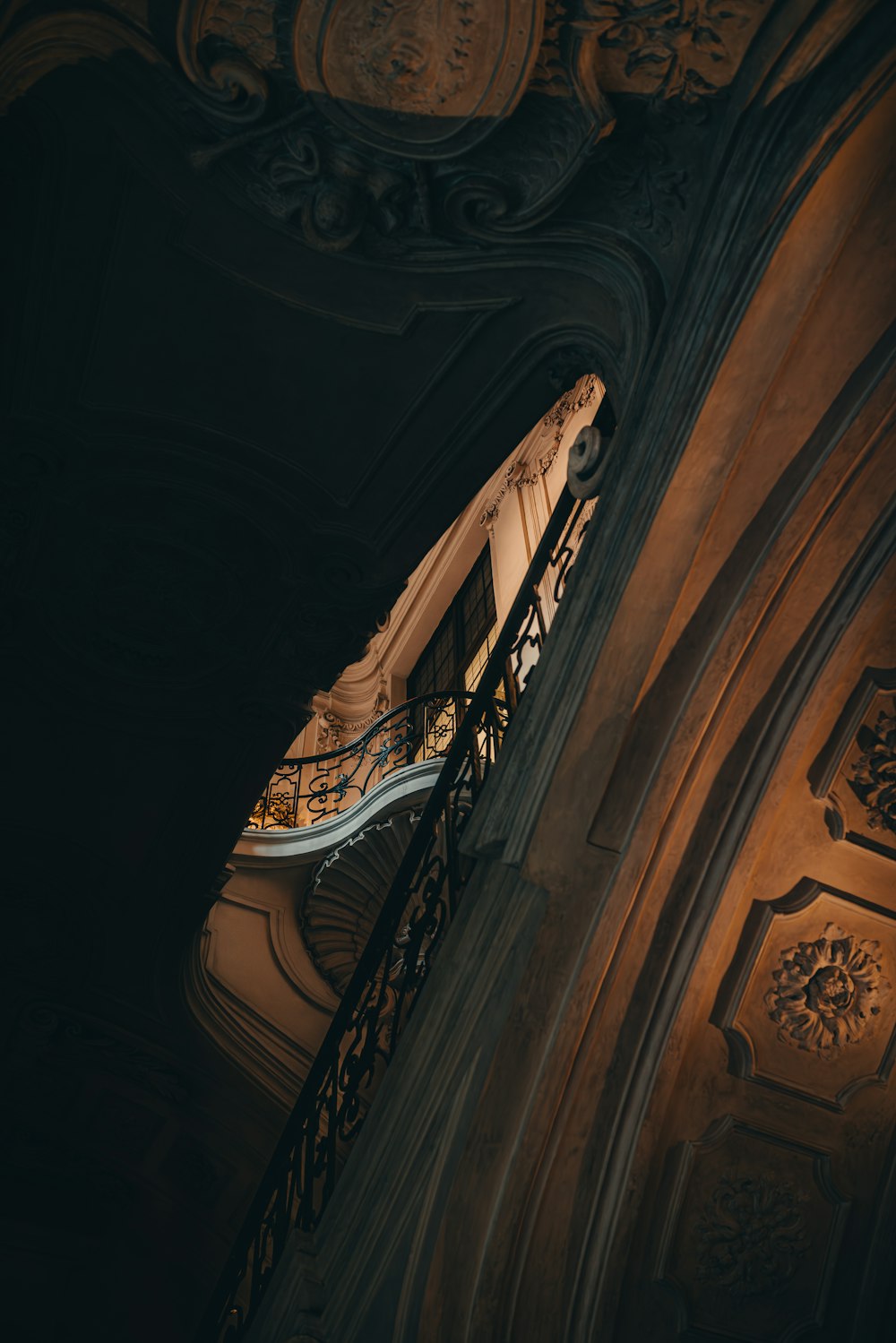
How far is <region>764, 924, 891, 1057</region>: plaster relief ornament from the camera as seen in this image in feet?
12.9

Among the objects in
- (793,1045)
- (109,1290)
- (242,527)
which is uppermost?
(242,527)

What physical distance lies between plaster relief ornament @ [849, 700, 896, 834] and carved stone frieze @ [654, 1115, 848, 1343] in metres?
1.19

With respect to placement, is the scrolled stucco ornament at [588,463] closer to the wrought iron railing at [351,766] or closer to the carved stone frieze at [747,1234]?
the carved stone frieze at [747,1234]

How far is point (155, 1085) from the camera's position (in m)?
8.60

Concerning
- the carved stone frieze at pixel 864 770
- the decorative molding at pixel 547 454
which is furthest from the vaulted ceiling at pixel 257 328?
the decorative molding at pixel 547 454

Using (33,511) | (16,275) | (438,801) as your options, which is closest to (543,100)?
(16,275)

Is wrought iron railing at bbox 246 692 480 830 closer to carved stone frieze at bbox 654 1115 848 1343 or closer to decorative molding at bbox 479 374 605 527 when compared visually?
decorative molding at bbox 479 374 605 527

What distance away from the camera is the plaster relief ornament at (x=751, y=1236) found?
3875 millimetres

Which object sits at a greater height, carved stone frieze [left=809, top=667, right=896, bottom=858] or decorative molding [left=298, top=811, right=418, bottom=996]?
carved stone frieze [left=809, top=667, right=896, bottom=858]

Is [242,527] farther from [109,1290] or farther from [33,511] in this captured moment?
[109,1290]

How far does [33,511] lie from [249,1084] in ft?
15.6

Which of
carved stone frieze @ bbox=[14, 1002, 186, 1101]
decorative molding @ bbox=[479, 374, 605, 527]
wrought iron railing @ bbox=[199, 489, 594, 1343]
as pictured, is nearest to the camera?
wrought iron railing @ bbox=[199, 489, 594, 1343]

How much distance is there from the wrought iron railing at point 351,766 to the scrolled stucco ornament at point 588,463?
203 inches

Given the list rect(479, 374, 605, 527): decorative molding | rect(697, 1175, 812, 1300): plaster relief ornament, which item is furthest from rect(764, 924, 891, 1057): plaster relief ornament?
rect(479, 374, 605, 527): decorative molding
